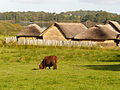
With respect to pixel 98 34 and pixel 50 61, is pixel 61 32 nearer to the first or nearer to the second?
pixel 98 34

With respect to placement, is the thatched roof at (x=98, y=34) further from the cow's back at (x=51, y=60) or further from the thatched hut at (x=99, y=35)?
the cow's back at (x=51, y=60)

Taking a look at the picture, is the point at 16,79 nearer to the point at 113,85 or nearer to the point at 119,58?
the point at 113,85

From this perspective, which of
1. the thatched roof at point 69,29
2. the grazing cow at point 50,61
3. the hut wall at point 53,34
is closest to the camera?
the grazing cow at point 50,61

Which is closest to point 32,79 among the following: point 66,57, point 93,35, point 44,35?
point 66,57

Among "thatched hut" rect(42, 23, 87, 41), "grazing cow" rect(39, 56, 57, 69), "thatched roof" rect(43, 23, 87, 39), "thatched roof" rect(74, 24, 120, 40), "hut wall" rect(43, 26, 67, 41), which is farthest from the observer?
"hut wall" rect(43, 26, 67, 41)

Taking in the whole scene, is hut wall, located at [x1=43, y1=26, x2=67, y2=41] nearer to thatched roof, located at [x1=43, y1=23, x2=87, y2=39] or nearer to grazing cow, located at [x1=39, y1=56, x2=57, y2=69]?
thatched roof, located at [x1=43, y1=23, x2=87, y2=39]

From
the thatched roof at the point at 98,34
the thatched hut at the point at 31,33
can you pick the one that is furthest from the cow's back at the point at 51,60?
the thatched hut at the point at 31,33

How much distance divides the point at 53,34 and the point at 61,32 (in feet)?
7.97

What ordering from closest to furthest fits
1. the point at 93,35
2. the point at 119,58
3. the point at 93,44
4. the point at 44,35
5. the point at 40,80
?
the point at 40,80, the point at 119,58, the point at 93,44, the point at 93,35, the point at 44,35

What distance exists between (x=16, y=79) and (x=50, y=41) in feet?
Answer: 151

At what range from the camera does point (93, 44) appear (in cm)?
6016

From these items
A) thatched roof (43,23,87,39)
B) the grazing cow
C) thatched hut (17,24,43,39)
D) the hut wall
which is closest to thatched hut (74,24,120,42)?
thatched roof (43,23,87,39)

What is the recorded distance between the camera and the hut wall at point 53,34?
226 feet

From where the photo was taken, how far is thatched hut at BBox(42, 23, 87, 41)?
67812 millimetres
